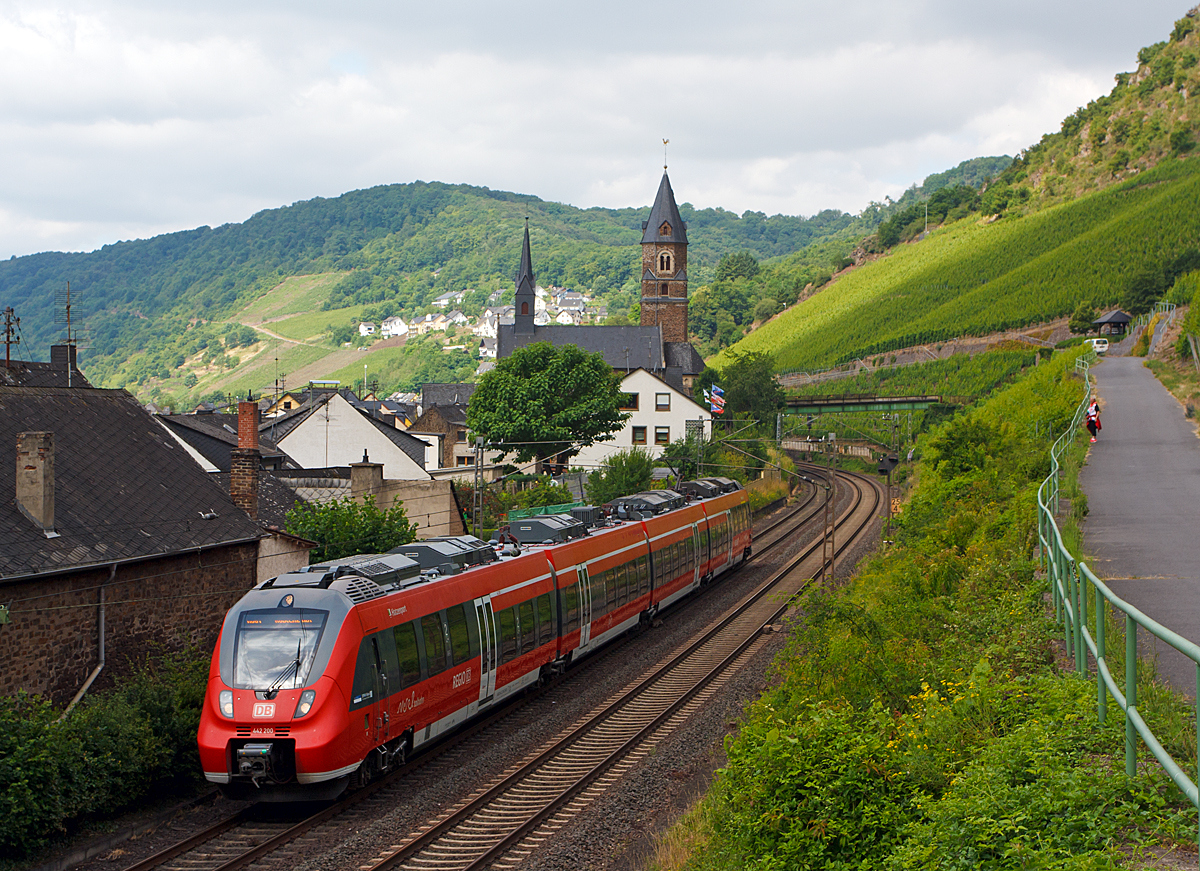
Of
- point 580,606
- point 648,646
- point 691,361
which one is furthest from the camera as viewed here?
point 691,361

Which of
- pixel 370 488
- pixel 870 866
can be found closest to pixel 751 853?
pixel 870 866

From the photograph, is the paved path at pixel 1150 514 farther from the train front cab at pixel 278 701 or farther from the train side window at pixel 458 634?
the train front cab at pixel 278 701

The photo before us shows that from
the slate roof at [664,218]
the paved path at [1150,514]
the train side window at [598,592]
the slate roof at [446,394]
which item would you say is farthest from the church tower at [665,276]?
the train side window at [598,592]

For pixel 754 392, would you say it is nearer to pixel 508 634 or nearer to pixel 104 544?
pixel 508 634

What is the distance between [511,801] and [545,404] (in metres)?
52.3

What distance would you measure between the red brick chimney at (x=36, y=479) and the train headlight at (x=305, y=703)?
7975 mm

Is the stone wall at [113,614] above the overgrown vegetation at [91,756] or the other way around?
above

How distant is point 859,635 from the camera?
55.5 feet

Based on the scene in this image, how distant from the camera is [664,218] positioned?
10894 cm

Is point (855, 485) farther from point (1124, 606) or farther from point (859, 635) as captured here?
point (1124, 606)

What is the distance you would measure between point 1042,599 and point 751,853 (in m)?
6.25

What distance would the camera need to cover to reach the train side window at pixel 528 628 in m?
19.3

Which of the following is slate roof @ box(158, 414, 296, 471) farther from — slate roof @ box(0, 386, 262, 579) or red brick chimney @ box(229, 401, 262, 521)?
slate roof @ box(0, 386, 262, 579)

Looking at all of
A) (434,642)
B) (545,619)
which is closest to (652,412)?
(545,619)
